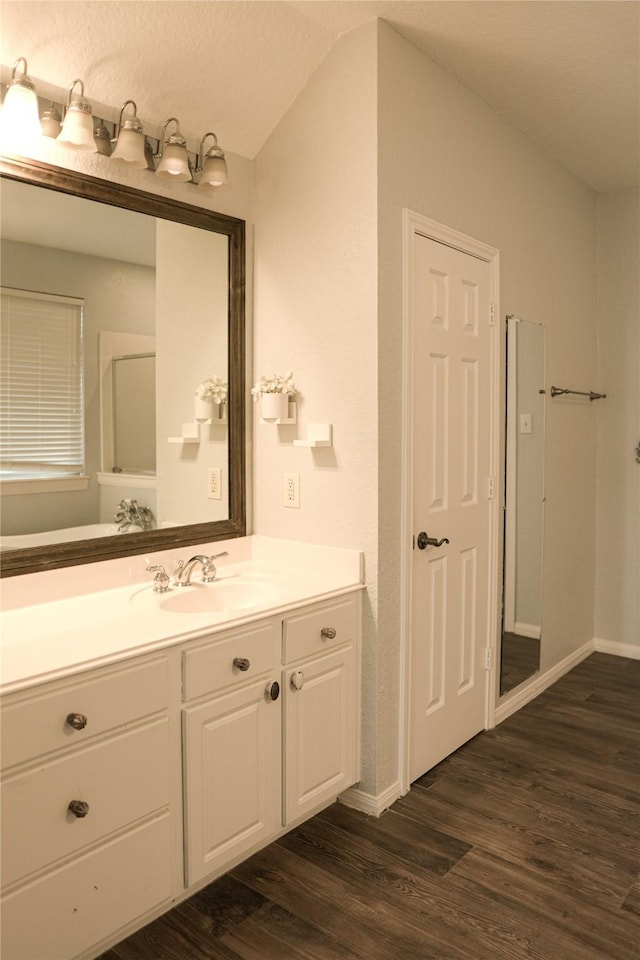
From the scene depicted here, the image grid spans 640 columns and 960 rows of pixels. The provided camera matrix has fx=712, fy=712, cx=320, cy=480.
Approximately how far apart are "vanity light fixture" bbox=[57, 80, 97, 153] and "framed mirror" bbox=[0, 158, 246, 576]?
0.39 feet

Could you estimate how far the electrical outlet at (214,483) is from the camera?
2.62 meters

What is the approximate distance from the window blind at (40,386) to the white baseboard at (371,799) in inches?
56.8

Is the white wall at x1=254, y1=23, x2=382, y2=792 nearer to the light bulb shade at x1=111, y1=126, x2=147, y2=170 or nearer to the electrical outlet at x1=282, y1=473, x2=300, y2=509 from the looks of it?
the electrical outlet at x1=282, y1=473, x2=300, y2=509

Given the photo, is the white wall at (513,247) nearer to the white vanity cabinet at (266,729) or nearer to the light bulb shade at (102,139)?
the white vanity cabinet at (266,729)

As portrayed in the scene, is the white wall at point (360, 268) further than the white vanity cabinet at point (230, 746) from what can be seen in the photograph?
Yes

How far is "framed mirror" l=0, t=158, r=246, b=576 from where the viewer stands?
2061mm

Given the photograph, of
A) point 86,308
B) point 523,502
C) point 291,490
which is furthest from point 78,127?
point 523,502

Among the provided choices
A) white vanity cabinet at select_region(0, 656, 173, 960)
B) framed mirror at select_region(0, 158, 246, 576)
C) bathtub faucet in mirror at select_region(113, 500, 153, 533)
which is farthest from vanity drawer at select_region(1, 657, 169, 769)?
bathtub faucet in mirror at select_region(113, 500, 153, 533)

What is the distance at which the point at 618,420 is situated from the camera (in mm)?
4125

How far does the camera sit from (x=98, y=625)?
6.18ft

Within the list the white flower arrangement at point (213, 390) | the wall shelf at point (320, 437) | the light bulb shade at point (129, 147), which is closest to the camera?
the light bulb shade at point (129, 147)

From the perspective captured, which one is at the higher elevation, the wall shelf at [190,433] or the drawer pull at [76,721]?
the wall shelf at [190,433]

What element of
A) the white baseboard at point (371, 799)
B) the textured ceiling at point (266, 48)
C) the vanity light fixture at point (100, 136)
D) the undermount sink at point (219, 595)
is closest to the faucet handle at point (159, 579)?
the undermount sink at point (219, 595)

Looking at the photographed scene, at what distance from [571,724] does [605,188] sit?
113 inches
